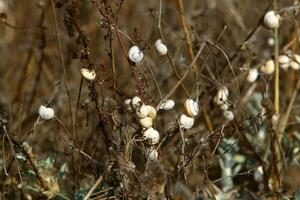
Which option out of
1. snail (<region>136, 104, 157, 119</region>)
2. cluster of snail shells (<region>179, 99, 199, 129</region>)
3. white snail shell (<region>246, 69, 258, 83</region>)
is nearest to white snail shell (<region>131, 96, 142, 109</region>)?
snail (<region>136, 104, 157, 119</region>)

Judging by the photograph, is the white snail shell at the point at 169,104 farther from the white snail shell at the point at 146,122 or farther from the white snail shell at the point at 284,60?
the white snail shell at the point at 284,60

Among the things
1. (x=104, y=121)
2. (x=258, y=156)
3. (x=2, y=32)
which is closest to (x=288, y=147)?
(x=258, y=156)

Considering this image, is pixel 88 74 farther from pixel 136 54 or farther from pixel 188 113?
pixel 188 113

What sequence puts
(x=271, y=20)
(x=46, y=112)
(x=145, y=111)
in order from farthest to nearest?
(x=271, y=20)
(x=46, y=112)
(x=145, y=111)

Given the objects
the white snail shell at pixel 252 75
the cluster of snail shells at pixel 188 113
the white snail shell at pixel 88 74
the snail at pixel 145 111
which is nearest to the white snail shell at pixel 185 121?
the cluster of snail shells at pixel 188 113

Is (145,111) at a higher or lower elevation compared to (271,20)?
lower

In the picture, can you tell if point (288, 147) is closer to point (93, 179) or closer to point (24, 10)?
point (93, 179)

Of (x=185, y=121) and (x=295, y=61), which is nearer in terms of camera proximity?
(x=185, y=121)

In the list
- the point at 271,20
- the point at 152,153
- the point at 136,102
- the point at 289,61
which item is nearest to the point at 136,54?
the point at 136,102

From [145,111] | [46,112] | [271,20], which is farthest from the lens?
[271,20]
